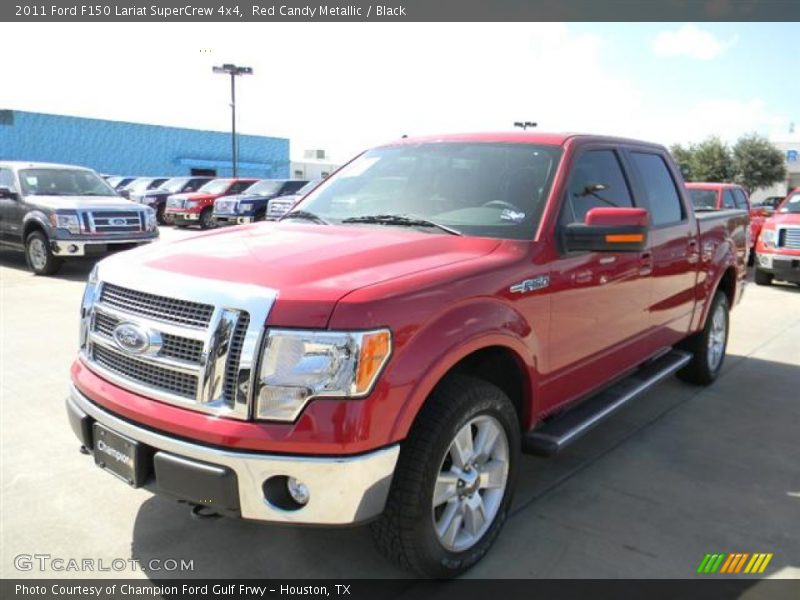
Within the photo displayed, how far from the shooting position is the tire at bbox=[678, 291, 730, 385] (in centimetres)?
553

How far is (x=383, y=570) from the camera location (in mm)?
2895

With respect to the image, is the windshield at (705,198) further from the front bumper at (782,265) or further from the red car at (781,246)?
the front bumper at (782,265)

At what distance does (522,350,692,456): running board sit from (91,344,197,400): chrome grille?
5.44ft

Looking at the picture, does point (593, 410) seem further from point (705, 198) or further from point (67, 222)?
point (705, 198)

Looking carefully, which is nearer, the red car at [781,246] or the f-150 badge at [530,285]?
the f-150 badge at [530,285]

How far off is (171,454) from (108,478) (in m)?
1.52

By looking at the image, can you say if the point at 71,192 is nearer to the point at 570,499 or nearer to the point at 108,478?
the point at 108,478

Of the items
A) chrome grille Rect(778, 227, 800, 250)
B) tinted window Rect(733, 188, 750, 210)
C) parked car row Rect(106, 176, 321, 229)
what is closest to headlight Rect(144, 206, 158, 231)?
parked car row Rect(106, 176, 321, 229)

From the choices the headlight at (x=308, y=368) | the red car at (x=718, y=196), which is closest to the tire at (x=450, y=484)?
the headlight at (x=308, y=368)

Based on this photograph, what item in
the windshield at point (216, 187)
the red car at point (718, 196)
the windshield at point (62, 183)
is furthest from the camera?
the windshield at point (216, 187)

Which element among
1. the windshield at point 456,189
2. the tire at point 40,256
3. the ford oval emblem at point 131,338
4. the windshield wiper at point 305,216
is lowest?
the tire at point 40,256

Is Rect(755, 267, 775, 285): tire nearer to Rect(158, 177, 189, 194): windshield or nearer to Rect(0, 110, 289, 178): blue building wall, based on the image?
Rect(158, 177, 189, 194): windshield

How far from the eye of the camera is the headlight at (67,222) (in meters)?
10.1

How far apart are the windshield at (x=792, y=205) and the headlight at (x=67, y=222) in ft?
39.2
